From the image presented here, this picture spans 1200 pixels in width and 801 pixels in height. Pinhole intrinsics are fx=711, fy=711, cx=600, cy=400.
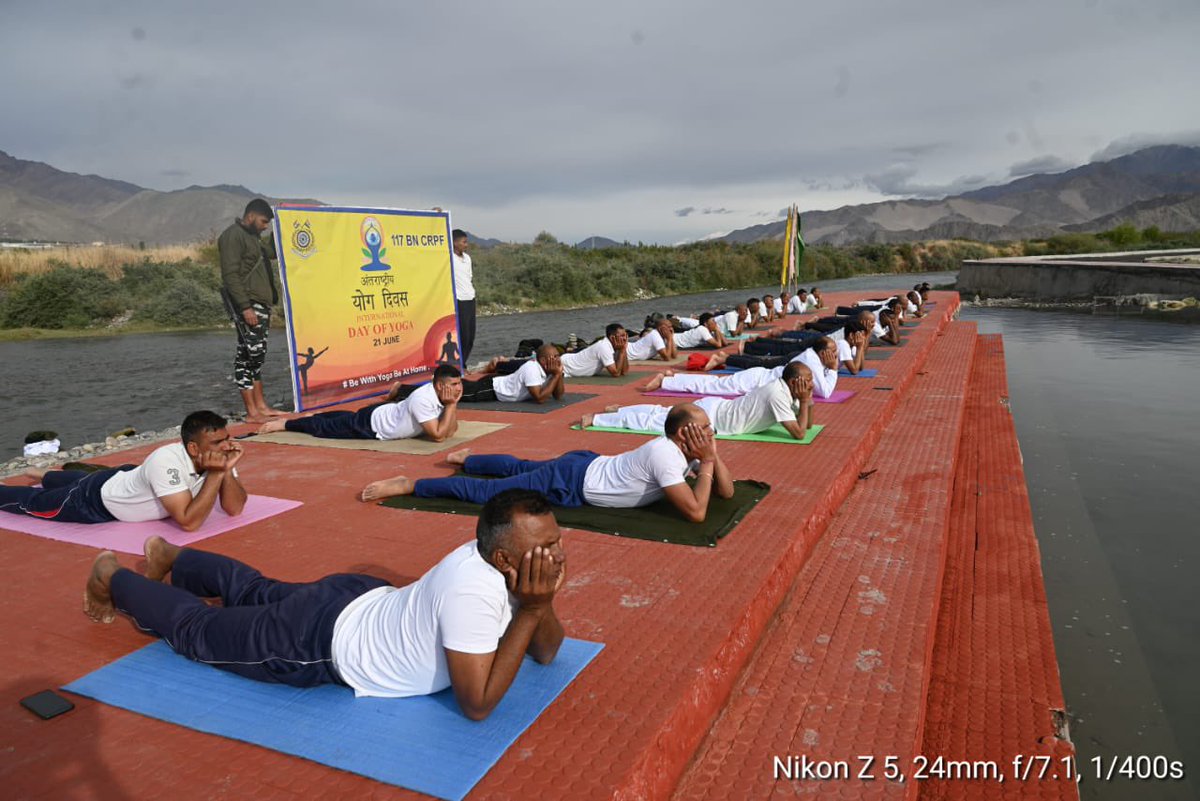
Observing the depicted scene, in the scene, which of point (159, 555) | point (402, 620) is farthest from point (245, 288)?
point (402, 620)

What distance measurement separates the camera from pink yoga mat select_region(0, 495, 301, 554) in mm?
3930

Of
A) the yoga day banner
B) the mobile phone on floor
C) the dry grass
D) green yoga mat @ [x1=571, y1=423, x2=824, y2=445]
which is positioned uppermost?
the dry grass

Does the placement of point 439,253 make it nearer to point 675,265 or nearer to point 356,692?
point 356,692

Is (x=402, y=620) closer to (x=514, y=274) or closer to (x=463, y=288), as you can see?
(x=463, y=288)

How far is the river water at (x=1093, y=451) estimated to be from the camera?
3.48m

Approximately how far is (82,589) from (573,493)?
2509mm

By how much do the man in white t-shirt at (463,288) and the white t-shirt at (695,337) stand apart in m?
3.78

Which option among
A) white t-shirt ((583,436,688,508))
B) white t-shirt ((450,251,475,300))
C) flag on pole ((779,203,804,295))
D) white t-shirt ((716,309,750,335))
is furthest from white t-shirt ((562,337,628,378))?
flag on pole ((779,203,804,295))

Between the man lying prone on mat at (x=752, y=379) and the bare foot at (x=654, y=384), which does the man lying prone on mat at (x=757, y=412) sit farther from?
the bare foot at (x=654, y=384)

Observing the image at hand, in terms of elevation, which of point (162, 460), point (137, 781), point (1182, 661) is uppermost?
point (162, 460)

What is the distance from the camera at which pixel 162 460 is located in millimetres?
3936

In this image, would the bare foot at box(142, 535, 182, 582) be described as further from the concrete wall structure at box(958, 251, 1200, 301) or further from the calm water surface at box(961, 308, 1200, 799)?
the concrete wall structure at box(958, 251, 1200, 301)

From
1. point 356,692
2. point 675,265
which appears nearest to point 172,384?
point 356,692

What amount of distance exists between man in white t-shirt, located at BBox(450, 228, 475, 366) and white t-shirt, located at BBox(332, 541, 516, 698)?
797 cm
